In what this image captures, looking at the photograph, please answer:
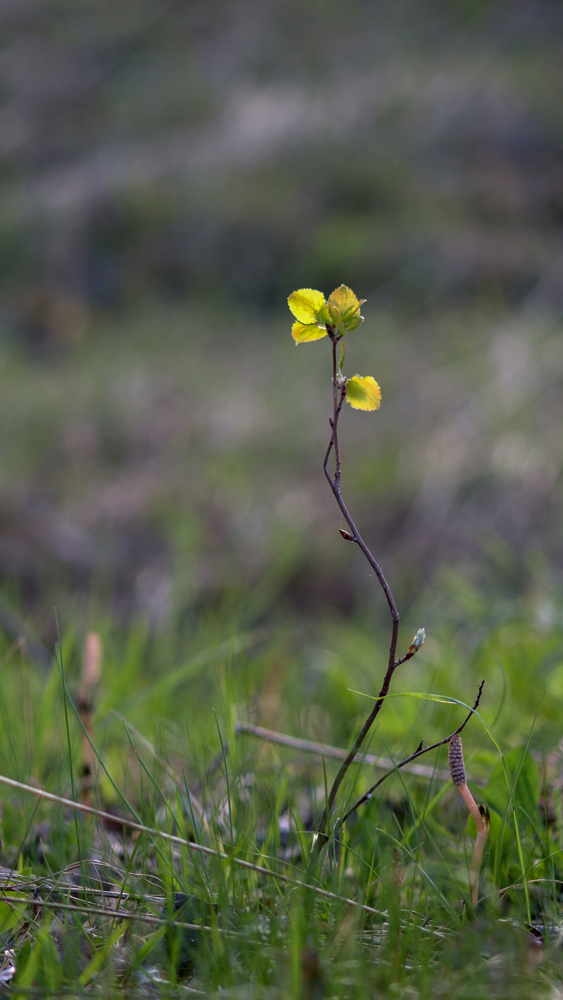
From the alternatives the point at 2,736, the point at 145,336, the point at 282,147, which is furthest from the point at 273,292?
the point at 2,736

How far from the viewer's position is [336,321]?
0.65 metres

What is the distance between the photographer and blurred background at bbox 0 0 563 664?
2.71m

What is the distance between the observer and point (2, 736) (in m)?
1.15

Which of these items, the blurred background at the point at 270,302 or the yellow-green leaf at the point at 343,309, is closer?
the yellow-green leaf at the point at 343,309

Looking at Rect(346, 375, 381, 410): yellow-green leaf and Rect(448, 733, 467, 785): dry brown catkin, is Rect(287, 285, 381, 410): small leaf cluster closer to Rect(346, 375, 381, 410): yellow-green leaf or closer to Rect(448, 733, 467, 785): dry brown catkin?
Rect(346, 375, 381, 410): yellow-green leaf

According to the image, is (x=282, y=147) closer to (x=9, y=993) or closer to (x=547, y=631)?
(x=547, y=631)

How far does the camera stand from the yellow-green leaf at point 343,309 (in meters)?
0.64

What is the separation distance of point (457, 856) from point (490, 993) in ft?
0.94

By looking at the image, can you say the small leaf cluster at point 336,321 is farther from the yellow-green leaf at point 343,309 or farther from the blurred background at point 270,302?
the blurred background at point 270,302

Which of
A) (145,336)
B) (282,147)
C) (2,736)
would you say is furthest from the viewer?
(282,147)

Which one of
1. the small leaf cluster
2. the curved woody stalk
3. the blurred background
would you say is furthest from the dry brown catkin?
the blurred background

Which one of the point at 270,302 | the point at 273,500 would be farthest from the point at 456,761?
the point at 270,302

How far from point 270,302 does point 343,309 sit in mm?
4327

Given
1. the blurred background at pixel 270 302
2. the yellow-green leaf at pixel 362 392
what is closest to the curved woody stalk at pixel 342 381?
the yellow-green leaf at pixel 362 392
